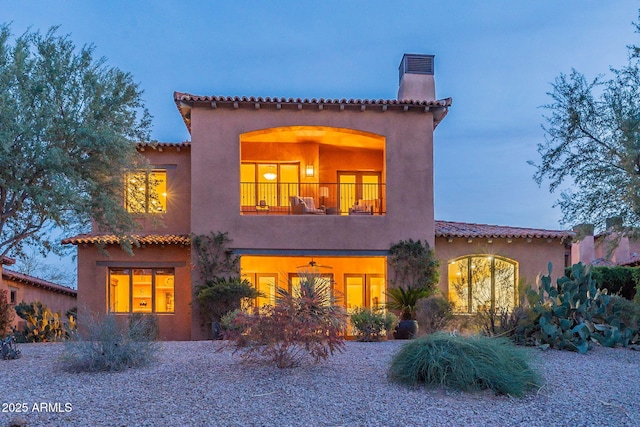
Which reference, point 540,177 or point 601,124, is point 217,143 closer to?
point 540,177

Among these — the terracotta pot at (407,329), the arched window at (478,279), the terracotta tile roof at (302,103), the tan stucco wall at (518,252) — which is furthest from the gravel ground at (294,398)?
the terracotta tile roof at (302,103)

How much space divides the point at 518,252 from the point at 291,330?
12.1 meters

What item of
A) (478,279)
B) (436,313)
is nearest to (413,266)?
(478,279)

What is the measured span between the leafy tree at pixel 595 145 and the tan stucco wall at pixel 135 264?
10427 mm

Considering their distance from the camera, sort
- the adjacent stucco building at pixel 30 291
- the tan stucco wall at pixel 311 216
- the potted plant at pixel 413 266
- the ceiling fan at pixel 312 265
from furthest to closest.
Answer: the adjacent stucco building at pixel 30 291 < the ceiling fan at pixel 312 265 < the potted plant at pixel 413 266 < the tan stucco wall at pixel 311 216

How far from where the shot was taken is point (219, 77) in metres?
122

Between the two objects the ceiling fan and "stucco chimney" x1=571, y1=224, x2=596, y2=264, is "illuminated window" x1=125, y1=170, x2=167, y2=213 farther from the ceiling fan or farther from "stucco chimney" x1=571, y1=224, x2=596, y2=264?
"stucco chimney" x1=571, y1=224, x2=596, y2=264

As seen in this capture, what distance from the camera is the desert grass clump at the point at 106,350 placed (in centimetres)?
924

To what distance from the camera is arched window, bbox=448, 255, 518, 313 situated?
16.2 meters

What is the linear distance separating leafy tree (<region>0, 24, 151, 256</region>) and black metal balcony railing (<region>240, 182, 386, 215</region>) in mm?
5896

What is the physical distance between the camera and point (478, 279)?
1755cm

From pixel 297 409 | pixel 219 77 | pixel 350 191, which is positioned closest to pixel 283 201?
pixel 350 191

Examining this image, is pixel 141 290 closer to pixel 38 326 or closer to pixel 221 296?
pixel 38 326

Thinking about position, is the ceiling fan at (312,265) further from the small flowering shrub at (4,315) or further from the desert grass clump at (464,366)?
the desert grass clump at (464,366)
